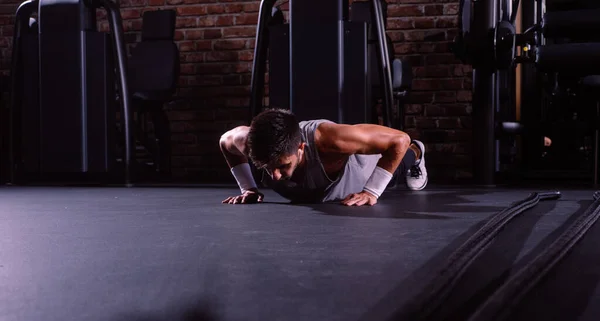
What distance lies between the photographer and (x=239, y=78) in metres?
5.01

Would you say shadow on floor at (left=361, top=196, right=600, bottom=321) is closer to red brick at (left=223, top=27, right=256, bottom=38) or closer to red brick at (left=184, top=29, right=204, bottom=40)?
red brick at (left=223, top=27, right=256, bottom=38)

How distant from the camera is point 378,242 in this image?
1534 millimetres

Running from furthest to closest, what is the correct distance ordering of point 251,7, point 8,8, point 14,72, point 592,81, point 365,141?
point 8,8
point 251,7
point 14,72
point 592,81
point 365,141

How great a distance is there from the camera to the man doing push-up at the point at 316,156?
86.4 inches

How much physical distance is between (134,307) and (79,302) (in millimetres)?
105

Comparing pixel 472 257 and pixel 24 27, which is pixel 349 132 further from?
pixel 24 27

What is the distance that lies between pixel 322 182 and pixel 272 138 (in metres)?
0.56

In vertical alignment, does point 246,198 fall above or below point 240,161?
below

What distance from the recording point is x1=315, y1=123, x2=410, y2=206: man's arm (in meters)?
2.38

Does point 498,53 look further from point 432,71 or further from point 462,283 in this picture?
point 462,283

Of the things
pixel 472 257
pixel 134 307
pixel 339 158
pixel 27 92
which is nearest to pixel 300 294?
pixel 134 307

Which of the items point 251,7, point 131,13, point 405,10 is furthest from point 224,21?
point 405,10

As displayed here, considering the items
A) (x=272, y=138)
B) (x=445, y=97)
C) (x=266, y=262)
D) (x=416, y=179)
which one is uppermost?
(x=445, y=97)

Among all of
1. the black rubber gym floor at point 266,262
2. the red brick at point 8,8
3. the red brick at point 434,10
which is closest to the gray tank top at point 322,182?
the black rubber gym floor at point 266,262
